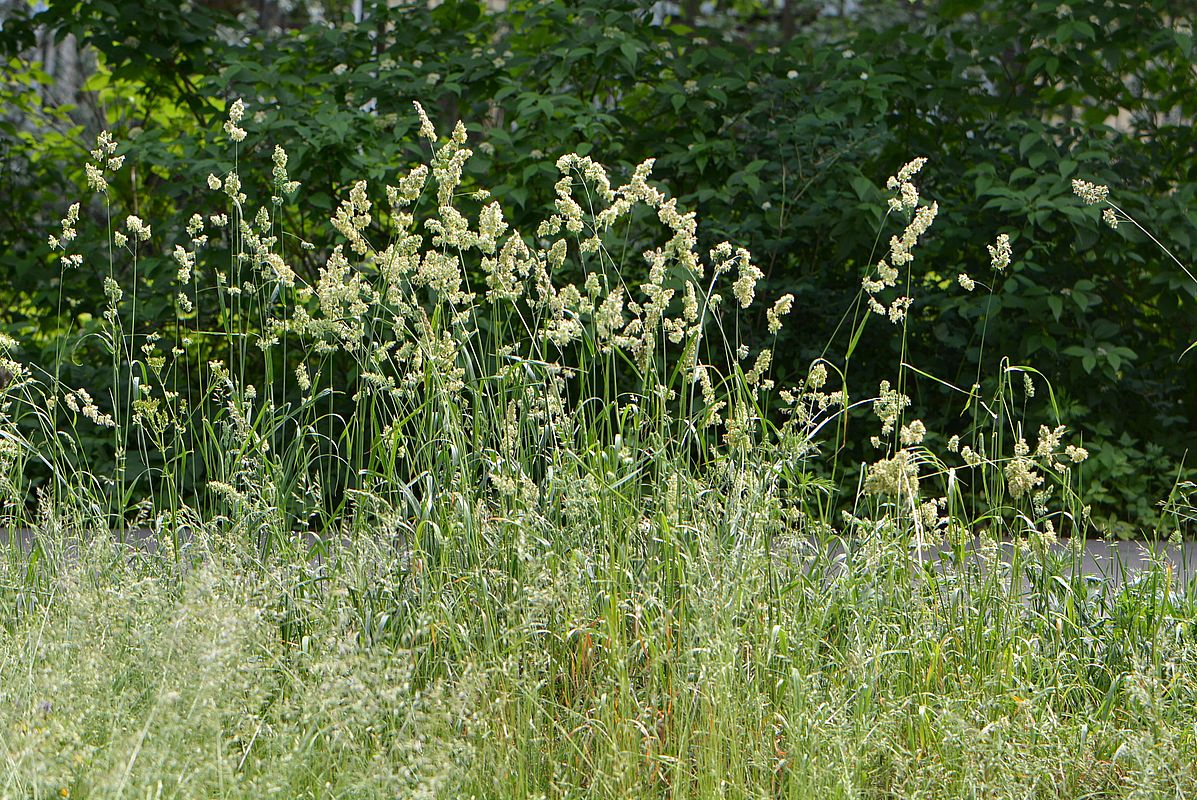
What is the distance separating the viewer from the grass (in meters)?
2.23

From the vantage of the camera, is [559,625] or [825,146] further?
[825,146]

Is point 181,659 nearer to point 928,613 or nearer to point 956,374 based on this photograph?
point 928,613

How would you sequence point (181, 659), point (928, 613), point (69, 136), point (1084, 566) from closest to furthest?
point (181, 659) → point (928, 613) → point (1084, 566) → point (69, 136)

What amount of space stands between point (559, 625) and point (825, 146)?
3383 millimetres

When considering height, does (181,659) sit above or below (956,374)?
above

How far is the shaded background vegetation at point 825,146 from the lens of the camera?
5090 mm

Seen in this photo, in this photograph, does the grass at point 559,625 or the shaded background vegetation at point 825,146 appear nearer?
the grass at point 559,625

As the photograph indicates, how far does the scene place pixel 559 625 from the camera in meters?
2.60

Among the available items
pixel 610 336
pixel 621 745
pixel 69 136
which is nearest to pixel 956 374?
pixel 610 336

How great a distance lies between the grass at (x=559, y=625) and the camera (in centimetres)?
223

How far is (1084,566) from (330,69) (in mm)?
4083

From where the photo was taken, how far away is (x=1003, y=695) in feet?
8.20

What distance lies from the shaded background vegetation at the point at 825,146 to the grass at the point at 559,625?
2.14 m

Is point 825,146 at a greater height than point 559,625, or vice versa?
point 825,146
